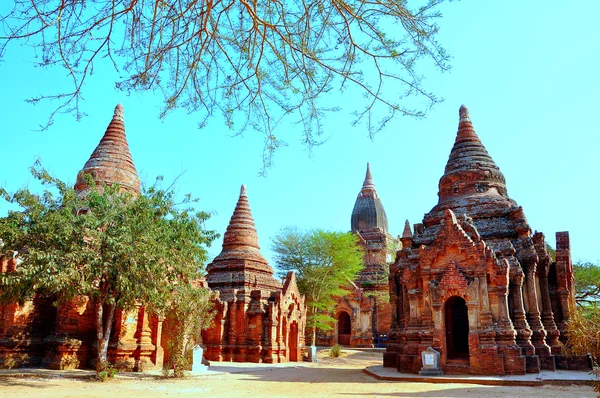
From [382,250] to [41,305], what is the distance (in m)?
31.4

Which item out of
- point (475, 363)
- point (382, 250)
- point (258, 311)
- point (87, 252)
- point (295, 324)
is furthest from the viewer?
point (382, 250)

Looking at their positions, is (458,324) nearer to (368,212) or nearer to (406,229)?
(406,229)

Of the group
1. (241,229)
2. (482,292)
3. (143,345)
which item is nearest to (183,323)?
(143,345)

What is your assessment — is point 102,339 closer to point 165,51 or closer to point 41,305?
point 41,305

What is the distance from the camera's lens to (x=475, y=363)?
14.9m

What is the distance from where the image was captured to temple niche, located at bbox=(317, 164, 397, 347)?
36281 mm

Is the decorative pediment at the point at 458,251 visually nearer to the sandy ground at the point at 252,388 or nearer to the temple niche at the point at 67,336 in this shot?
the sandy ground at the point at 252,388

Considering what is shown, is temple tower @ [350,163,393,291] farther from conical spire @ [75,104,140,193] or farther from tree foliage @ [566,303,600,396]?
tree foliage @ [566,303,600,396]

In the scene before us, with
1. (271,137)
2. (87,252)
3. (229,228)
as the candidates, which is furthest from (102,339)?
(229,228)

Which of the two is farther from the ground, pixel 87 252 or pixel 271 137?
pixel 271 137

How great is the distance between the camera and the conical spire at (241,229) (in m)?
26.5

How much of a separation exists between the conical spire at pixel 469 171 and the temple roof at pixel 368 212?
2248 centimetres

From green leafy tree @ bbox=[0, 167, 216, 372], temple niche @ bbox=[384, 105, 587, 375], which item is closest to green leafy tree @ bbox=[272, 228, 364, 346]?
temple niche @ bbox=[384, 105, 587, 375]

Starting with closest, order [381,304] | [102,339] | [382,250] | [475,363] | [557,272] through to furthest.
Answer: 1. [102,339]
2. [475,363]
3. [557,272]
4. [381,304]
5. [382,250]
